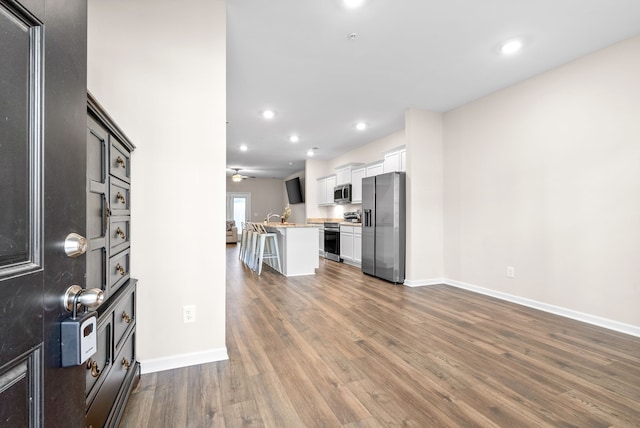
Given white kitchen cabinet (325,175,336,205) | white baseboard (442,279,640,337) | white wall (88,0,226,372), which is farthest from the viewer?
white kitchen cabinet (325,175,336,205)

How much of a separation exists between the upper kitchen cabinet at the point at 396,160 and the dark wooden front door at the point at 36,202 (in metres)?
4.49

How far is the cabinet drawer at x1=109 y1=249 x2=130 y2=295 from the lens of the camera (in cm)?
145

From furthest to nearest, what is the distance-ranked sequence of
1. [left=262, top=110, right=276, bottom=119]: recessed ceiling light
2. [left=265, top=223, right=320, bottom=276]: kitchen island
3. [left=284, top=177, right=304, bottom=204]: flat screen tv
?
[left=284, top=177, right=304, bottom=204]: flat screen tv, [left=265, top=223, right=320, bottom=276]: kitchen island, [left=262, top=110, right=276, bottom=119]: recessed ceiling light

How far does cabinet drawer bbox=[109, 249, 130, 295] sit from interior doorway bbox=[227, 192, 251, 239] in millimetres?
9806

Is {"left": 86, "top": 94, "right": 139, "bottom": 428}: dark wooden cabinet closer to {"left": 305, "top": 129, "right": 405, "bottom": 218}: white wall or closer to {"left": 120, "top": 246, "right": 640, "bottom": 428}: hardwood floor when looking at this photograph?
{"left": 120, "top": 246, "right": 640, "bottom": 428}: hardwood floor

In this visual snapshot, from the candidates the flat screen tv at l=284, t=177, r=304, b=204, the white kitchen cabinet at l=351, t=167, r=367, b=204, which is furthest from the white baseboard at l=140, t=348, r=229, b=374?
the flat screen tv at l=284, t=177, r=304, b=204

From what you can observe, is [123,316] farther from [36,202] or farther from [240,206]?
[240,206]

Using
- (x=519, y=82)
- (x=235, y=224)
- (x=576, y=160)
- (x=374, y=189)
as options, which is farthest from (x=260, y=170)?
(x=576, y=160)

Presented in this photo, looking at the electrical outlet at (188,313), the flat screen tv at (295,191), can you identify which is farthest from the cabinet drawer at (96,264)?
the flat screen tv at (295,191)

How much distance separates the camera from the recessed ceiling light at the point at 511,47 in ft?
8.98

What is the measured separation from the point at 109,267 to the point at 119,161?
58 cm

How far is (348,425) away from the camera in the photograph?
58.1 inches

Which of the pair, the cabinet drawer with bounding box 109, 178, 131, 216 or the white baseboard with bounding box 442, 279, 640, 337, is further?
the white baseboard with bounding box 442, 279, 640, 337

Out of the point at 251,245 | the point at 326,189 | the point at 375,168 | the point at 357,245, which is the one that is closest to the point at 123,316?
the point at 251,245
